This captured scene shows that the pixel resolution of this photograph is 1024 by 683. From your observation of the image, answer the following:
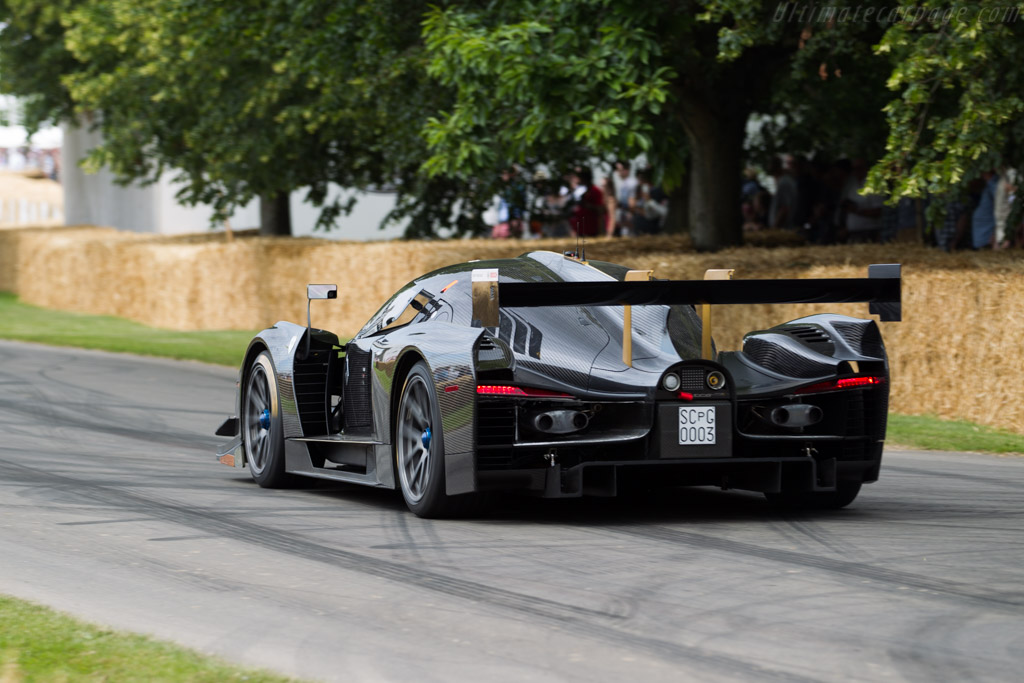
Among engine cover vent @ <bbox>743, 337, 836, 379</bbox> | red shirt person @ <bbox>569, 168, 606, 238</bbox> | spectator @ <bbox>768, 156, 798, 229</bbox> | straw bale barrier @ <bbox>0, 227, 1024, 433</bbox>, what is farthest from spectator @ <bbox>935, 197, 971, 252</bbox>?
engine cover vent @ <bbox>743, 337, 836, 379</bbox>

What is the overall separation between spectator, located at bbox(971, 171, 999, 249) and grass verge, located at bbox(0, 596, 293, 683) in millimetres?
14390

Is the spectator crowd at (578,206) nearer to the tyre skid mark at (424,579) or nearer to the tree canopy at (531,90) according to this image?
the tree canopy at (531,90)

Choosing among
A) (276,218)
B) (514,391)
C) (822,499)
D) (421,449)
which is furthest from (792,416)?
(276,218)

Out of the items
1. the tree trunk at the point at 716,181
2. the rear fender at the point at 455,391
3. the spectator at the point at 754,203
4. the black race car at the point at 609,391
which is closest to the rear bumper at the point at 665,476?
the black race car at the point at 609,391

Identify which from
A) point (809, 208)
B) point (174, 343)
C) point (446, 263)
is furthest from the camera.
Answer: point (174, 343)

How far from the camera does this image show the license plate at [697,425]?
716 centimetres

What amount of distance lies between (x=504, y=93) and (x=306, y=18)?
17.4 feet

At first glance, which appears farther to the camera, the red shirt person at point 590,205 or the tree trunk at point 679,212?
the red shirt person at point 590,205

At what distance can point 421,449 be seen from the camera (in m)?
7.70

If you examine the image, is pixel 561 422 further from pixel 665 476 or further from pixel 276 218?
pixel 276 218

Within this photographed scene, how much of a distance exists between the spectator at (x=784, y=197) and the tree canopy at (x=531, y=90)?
0.75 meters

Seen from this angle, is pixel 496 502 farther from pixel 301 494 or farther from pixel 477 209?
pixel 477 209

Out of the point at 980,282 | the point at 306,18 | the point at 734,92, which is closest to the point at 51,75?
the point at 306,18

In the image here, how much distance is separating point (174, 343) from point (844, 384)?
16.7 m
